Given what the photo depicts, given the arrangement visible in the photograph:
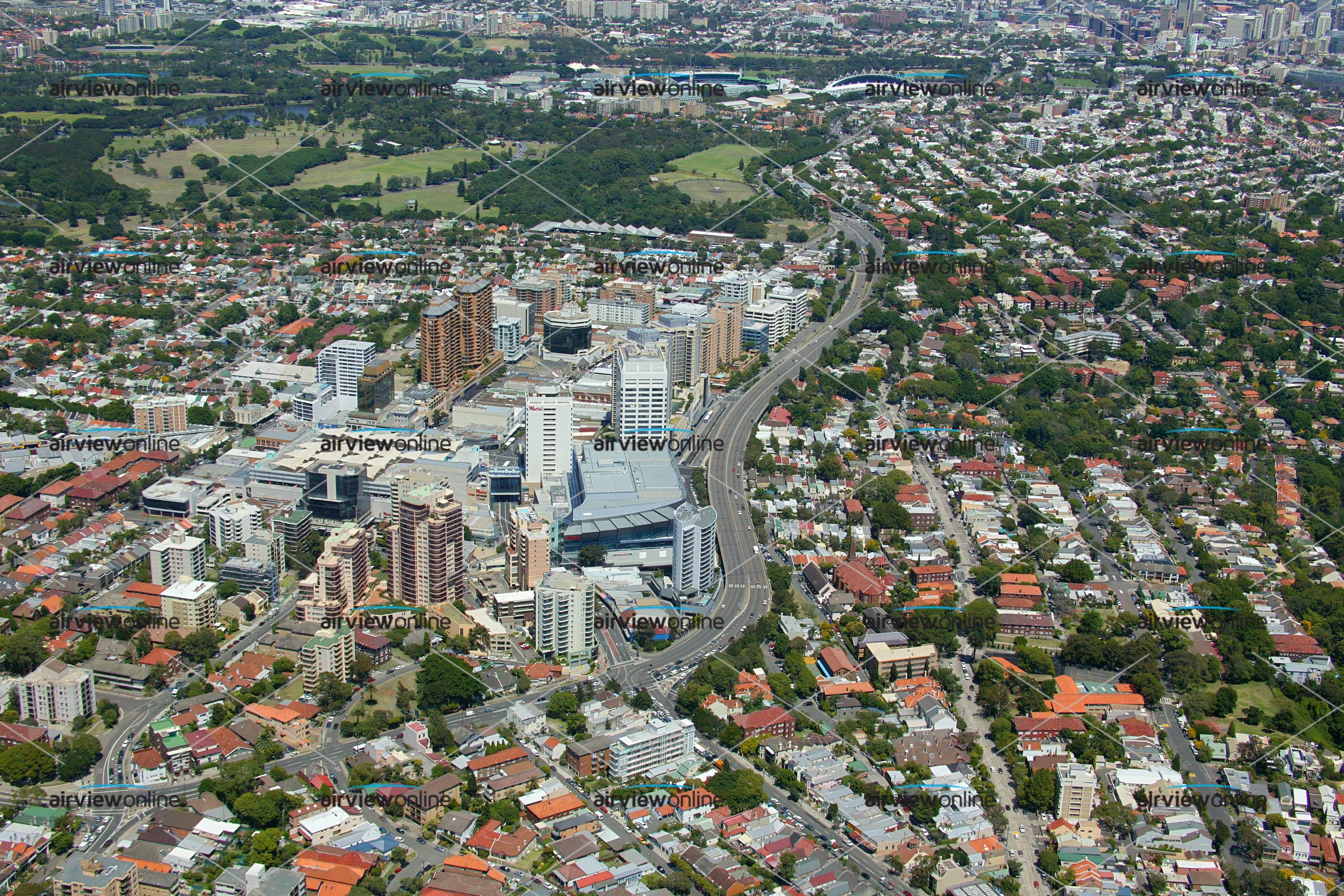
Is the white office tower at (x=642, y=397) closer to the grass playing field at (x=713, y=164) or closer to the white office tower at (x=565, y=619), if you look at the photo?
the white office tower at (x=565, y=619)

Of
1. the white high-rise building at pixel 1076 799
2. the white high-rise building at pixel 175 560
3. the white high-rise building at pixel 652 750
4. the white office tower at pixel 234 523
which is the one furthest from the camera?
the white office tower at pixel 234 523

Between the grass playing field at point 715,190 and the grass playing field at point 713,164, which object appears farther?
the grass playing field at point 713,164

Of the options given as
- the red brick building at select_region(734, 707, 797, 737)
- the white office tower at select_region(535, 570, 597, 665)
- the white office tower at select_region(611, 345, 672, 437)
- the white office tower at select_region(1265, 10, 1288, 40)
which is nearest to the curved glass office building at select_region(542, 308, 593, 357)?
the white office tower at select_region(611, 345, 672, 437)

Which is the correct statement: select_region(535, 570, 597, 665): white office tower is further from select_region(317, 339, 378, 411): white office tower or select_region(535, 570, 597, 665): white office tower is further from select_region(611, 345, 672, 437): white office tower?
select_region(317, 339, 378, 411): white office tower

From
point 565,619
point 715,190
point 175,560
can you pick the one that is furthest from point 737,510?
point 715,190

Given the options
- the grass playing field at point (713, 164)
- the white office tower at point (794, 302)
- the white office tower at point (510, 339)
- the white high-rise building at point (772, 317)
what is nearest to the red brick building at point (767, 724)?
the white office tower at point (510, 339)

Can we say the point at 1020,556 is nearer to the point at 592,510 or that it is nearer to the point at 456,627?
the point at 592,510

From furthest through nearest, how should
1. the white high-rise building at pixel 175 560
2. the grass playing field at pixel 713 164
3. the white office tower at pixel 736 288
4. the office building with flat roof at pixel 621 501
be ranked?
the grass playing field at pixel 713 164
the white office tower at pixel 736 288
the office building with flat roof at pixel 621 501
the white high-rise building at pixel 175 560
